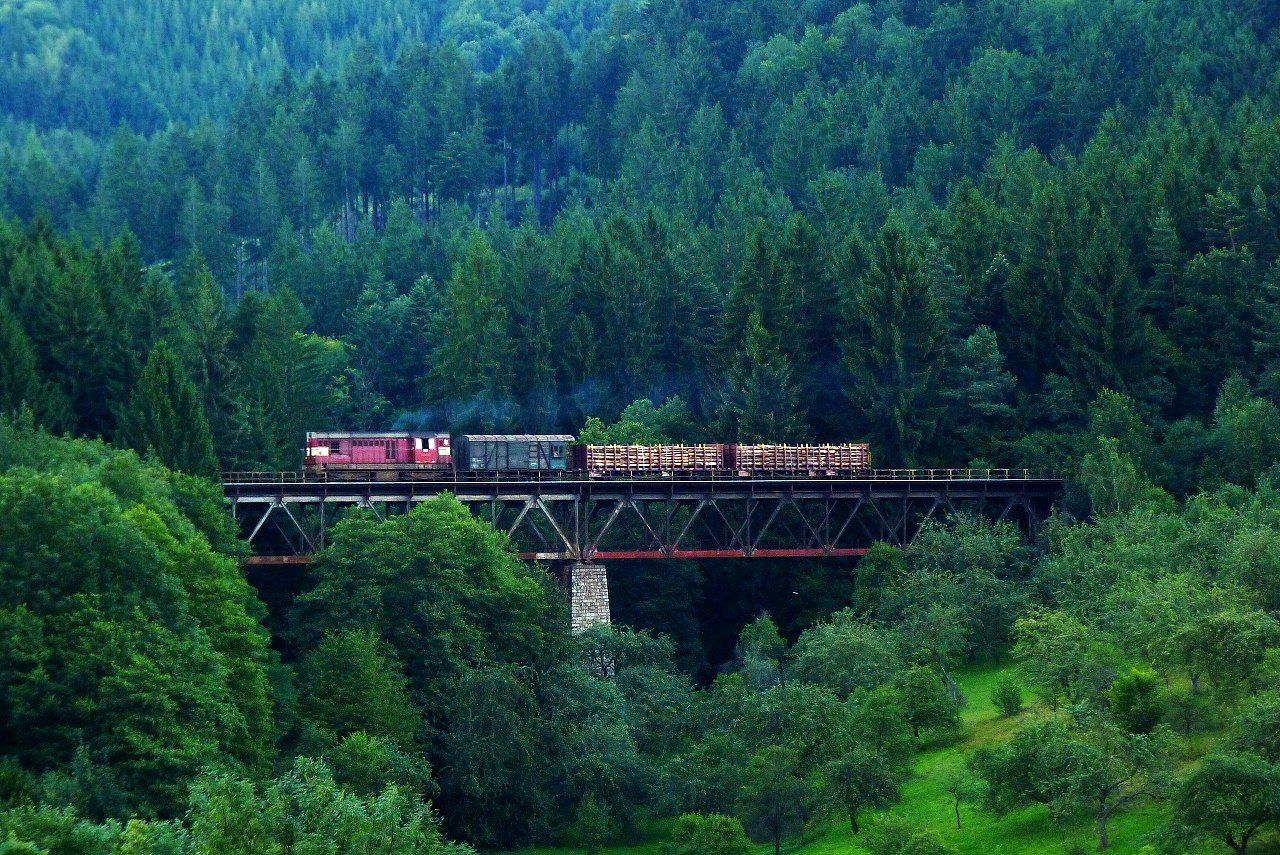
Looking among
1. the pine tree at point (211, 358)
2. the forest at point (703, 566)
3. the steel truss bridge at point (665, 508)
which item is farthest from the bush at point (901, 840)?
the pine tree at point (211, 358)

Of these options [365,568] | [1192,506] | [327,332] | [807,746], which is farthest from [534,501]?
[327,332]

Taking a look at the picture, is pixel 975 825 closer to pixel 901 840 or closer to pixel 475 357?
pixel 901 840

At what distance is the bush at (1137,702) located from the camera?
89375 millimetres

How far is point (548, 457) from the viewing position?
129000 millimetres

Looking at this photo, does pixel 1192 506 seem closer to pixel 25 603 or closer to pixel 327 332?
pixel 25 603

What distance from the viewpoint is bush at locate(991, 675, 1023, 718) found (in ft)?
337

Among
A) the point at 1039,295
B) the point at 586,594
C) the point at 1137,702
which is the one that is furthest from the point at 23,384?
the point at 1137,702

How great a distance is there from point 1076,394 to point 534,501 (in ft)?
136

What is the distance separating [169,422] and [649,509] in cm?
2991

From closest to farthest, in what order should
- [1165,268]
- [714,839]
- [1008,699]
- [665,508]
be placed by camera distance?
[714,839] → [1008,699] → [665,508] → [1165,268]

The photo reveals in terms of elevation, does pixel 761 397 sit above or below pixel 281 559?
above

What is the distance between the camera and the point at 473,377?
158750 millimetres

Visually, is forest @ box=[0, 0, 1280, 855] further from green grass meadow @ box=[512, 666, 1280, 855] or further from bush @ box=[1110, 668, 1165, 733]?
green grass meadow @ box=[512, 666, 1280, 855]

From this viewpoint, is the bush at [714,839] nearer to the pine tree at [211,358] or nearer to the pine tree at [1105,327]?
the pine tree at [211,358]
